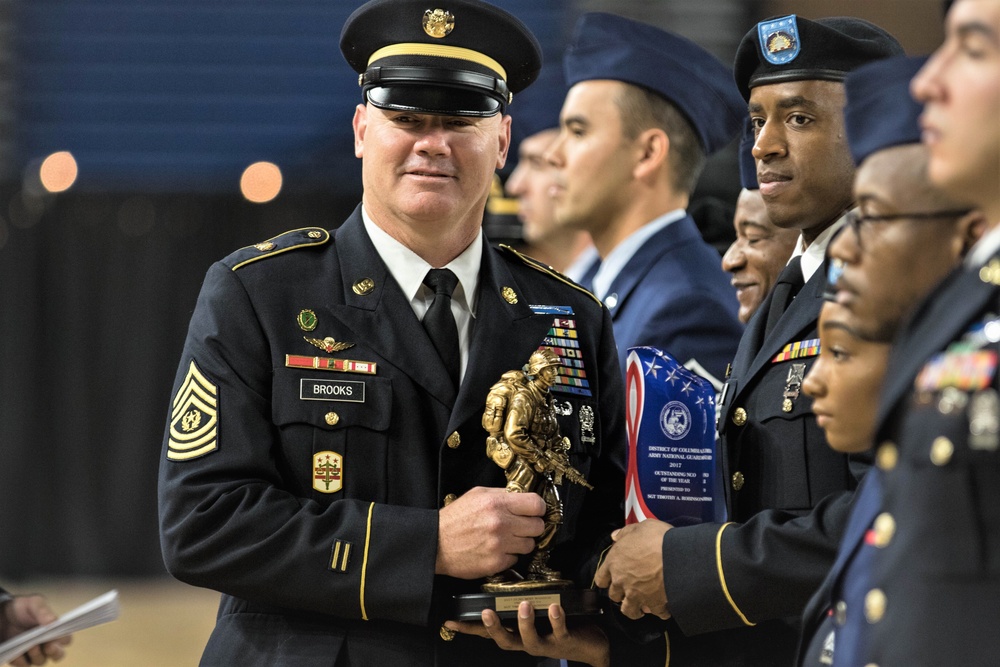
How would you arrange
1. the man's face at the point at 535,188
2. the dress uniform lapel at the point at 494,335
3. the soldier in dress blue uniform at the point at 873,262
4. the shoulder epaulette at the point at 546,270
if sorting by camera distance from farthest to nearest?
the man's face at the point at 535,188
the shoulder epaulette at the point at 546,270
the dress uniform lapel at the point at 494,335
the soldier in dress blue uniform at the point at 873,262

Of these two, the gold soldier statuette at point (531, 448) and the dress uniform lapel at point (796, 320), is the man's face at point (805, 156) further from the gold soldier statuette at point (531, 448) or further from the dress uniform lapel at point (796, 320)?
the gold soldier statuette at point (531, 448)

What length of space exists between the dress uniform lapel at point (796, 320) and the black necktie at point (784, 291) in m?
0.06

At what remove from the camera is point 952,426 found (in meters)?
1.30

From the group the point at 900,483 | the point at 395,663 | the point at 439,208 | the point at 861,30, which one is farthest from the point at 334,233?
the point at 900,483

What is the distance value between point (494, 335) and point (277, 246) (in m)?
0.42

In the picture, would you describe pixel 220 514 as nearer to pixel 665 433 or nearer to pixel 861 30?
pixel 665 433

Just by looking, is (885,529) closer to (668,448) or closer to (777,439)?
(777,439)

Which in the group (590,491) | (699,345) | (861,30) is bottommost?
(590,491)

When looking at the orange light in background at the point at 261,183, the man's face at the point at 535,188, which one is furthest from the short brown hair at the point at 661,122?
the orange light in background at the point at 261,183

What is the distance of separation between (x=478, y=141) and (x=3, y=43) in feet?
24.4

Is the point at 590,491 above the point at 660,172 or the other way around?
the other way around

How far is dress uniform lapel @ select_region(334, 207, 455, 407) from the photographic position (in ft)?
7.46

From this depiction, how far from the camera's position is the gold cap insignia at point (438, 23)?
7.86 ft

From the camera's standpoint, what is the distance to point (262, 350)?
88.4 inches
